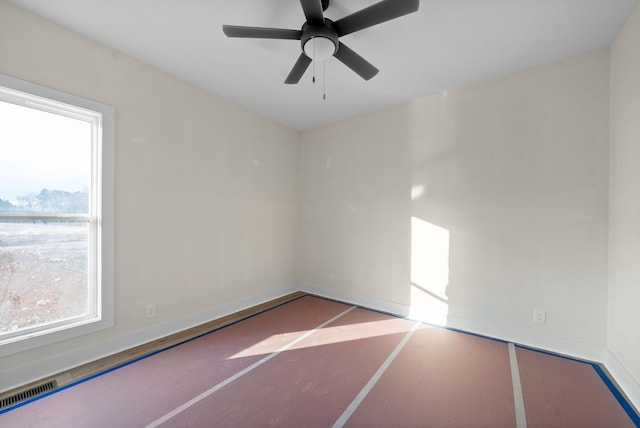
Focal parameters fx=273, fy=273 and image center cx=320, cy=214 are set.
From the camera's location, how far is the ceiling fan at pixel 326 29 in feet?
5.53

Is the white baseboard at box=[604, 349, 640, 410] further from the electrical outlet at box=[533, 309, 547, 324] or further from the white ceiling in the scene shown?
the white ceiling

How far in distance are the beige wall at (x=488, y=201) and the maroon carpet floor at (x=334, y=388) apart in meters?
0.57

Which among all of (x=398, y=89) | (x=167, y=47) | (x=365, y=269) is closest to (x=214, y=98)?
(x=167, y=47)

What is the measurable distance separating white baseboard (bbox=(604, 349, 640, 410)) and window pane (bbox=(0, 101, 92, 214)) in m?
4.71

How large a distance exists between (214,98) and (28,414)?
133 inches

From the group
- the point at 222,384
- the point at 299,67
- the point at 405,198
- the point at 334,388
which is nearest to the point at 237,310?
the point at 222,384

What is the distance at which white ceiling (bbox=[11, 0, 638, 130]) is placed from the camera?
209 centimetres

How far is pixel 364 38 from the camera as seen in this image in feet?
7.94

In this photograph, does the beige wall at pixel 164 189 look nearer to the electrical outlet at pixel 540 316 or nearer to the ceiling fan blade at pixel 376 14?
the ceiling fan blade at pixel 376 14

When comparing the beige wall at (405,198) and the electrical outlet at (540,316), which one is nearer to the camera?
the beige wall at (405,198)

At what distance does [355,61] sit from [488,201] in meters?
2.16

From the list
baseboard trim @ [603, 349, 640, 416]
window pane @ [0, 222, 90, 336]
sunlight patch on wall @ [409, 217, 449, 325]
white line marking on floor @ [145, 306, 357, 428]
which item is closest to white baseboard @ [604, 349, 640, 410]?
baseboard trim @ [603, 349, 640, 416]

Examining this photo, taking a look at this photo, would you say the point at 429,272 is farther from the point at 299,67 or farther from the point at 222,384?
the point at 299,67

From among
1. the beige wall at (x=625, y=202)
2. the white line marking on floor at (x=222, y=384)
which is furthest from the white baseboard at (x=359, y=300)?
the beige wall at (x=625, y=202)
